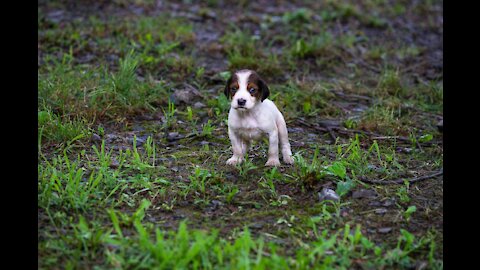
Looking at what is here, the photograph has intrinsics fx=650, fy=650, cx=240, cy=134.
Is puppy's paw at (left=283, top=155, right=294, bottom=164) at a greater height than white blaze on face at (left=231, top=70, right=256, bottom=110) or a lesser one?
lesser

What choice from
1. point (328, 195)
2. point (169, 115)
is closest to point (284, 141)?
point (328, 195)

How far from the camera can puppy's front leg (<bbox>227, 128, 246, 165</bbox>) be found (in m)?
4.80

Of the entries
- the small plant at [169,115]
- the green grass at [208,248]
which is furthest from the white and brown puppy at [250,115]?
the small plant at [169,115]

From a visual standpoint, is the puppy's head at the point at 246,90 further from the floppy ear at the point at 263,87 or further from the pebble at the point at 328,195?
the pebble at the point at 328,195

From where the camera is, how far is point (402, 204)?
4301 millimetres

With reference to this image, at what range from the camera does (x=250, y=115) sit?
474 centimetres

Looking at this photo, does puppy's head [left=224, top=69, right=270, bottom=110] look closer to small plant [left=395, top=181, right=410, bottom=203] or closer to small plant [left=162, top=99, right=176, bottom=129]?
small plant [left=395, top=181, right=410, bottom=203]

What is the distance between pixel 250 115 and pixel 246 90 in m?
0.23

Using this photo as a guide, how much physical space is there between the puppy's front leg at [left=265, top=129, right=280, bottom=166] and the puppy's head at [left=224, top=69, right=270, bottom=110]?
0.27 metres

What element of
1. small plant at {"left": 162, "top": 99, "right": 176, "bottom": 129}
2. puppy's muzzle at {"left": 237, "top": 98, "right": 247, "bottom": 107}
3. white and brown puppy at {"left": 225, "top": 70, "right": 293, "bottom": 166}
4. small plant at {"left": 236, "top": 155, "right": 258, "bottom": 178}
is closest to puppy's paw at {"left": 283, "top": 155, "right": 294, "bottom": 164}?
white and brown puppy at {"left": 225, "top": 70, "right": 293, "bottom": 166}

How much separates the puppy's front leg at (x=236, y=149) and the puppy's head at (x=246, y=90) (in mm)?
302
